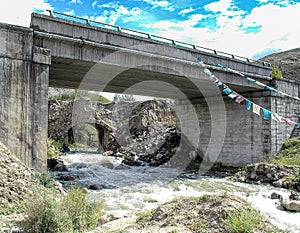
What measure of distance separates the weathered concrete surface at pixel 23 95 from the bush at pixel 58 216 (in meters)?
4.11

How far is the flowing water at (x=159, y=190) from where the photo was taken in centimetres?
942

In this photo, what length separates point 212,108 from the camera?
2138cm

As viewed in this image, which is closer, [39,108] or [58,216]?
[58,216]

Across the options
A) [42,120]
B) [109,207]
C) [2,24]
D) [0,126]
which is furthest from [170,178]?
[2,24]

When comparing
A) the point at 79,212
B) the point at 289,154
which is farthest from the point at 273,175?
Result: the point at 79,212

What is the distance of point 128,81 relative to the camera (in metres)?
16.5

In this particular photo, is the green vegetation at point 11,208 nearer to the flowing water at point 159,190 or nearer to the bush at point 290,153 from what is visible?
the flowing water at point 159,190

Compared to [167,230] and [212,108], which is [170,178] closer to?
[212,108]

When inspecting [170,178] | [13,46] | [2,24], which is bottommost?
[170,178]

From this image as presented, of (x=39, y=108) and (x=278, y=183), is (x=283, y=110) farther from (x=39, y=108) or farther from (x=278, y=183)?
(x=39, y=108)

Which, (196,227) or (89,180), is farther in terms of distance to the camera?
(89,180)

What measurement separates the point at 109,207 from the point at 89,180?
580cm

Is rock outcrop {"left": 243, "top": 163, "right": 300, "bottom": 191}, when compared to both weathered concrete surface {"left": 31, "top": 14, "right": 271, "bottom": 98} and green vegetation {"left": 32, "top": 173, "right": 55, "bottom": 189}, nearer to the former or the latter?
weathered concrete surface {"left": 31, "top": 14, "right": 271, "bottom": 98}

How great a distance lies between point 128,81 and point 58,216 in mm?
11670
